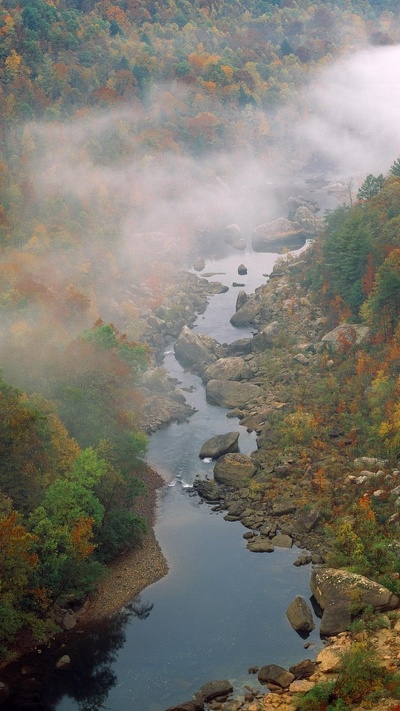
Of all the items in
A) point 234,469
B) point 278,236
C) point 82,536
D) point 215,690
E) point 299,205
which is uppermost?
point 82,536

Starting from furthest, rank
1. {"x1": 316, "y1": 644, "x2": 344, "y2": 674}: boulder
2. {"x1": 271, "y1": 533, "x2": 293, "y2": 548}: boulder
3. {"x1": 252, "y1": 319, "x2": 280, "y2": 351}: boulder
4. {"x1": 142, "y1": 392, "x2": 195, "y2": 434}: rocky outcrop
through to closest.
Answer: {"x1": 252, "y1": 319, "x2": 280, "y2": 351}: boulder < {"x1": 142, "y1": 392, "x2": 195, "y2": 434}: rocky outcrop < {"x1": 271, "y1": 533, "x2": 293, "y2": 548}: boulder < {"x1": 316, "y1": 644, "x2": 344, "y2": 674}: boulder

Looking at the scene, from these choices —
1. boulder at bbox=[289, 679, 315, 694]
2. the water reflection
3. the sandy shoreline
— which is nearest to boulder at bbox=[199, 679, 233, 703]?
boulder at bbox=[289, 679, 315, 694]

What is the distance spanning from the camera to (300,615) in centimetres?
5066

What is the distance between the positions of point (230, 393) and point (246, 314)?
20.8 metres

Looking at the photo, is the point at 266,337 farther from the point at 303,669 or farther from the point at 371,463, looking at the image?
the point at 303,669

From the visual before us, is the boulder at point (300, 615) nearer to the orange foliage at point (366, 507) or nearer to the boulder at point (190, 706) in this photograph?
the boulder at point (190, 706)

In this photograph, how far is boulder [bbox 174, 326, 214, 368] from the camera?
294ft

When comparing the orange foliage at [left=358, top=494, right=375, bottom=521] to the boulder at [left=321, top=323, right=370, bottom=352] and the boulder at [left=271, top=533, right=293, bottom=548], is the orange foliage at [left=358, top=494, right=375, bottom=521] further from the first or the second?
the boulder at [left=321, top=323, right=370, bottom=352]

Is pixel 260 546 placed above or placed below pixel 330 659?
below

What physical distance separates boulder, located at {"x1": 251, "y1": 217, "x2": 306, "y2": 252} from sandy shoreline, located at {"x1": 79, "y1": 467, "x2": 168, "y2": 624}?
246ft

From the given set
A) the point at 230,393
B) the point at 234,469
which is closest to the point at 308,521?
the point at 234,469

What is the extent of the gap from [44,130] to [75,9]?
61.3 metres

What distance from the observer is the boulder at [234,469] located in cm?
6669

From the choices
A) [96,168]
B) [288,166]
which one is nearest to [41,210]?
[96,168]
